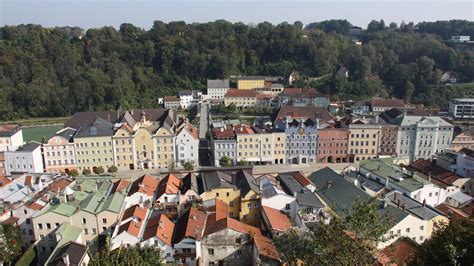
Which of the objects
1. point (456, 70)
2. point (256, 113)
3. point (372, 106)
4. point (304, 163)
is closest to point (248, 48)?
point (256, 113)

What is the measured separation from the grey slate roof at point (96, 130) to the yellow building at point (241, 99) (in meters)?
26.1

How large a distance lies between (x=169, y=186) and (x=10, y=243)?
933cm

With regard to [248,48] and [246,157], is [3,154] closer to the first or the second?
[246,157]

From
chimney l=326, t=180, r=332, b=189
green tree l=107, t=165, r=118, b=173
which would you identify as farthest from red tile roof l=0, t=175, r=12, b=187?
chimney l=326, t=180, r=332, b=189

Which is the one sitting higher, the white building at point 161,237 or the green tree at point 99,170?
the white building at point 161,237

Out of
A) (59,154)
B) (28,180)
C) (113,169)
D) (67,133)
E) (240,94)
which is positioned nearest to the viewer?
(28,180)

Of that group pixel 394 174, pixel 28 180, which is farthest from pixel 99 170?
pixel 394 174

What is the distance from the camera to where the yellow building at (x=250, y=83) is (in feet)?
215

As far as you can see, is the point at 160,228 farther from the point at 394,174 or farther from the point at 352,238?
the point at 394,174

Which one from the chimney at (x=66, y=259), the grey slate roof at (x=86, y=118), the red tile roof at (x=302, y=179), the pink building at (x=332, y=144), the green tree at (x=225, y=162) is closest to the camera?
the chimney at (x=66, y=259)

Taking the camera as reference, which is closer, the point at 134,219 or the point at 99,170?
the point at 134,219

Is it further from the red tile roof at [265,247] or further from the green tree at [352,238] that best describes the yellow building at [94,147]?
the green tree at [352,238]

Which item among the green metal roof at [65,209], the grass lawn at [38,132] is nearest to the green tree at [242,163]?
the green metal roof at [65,209]

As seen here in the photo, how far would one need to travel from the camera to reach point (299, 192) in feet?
74.9
